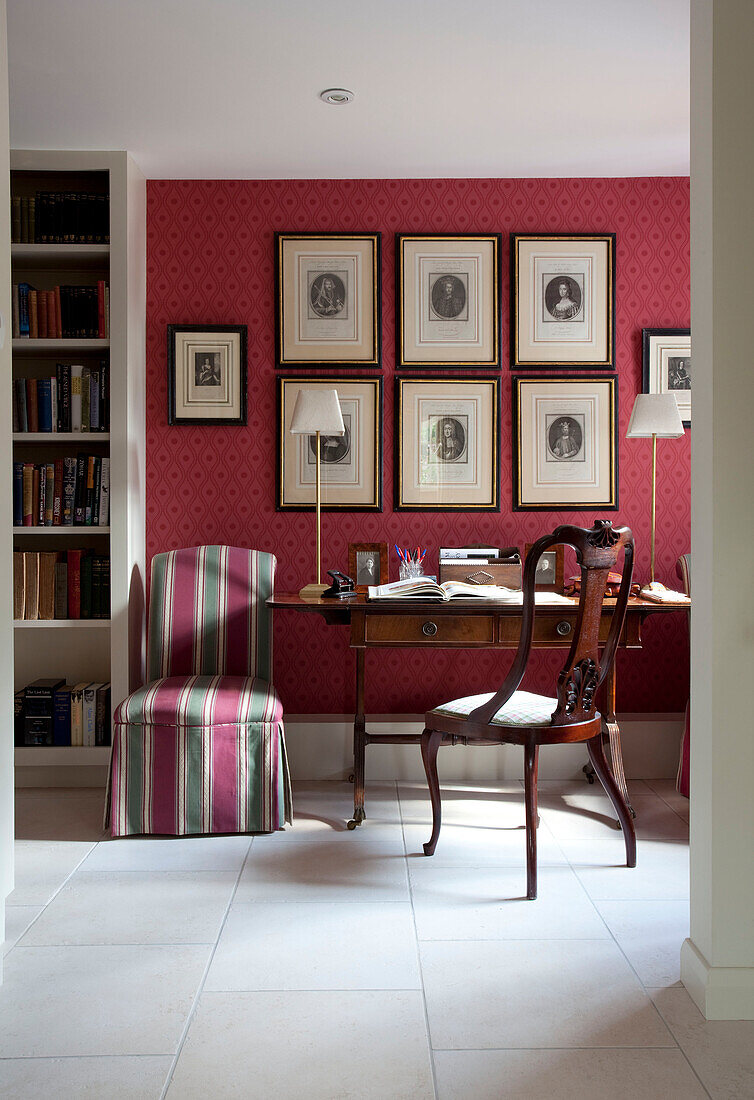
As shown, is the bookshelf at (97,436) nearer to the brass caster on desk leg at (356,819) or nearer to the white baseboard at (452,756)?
the white baseboard at (452,756)

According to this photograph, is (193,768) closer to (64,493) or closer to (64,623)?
(64,623)

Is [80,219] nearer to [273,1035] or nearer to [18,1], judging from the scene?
[18,1]

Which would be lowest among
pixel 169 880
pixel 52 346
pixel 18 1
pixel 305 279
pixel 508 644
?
pixel 169 880

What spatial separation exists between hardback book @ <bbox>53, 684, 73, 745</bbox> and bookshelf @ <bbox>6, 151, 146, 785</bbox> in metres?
0.05

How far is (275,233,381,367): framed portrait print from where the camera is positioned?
4.00 m

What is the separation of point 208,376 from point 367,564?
1085 millimetres

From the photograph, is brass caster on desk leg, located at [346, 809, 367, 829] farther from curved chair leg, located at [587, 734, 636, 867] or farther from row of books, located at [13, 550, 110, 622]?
row of books, located at [13, 550, 110, 622]

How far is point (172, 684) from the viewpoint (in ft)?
11.3

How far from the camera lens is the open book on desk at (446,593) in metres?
3.38

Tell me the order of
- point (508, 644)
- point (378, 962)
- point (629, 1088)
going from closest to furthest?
1. point (629, 1088)
2. point (378, 962)
3. point (508, 644)

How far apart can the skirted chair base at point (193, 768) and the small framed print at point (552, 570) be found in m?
1.34

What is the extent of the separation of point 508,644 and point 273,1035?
171cm

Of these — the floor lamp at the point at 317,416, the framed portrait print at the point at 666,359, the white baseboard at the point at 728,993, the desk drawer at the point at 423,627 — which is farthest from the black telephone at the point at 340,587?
the white baseboard at the point at 728,993

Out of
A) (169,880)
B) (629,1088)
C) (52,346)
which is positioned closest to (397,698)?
(169,880)
